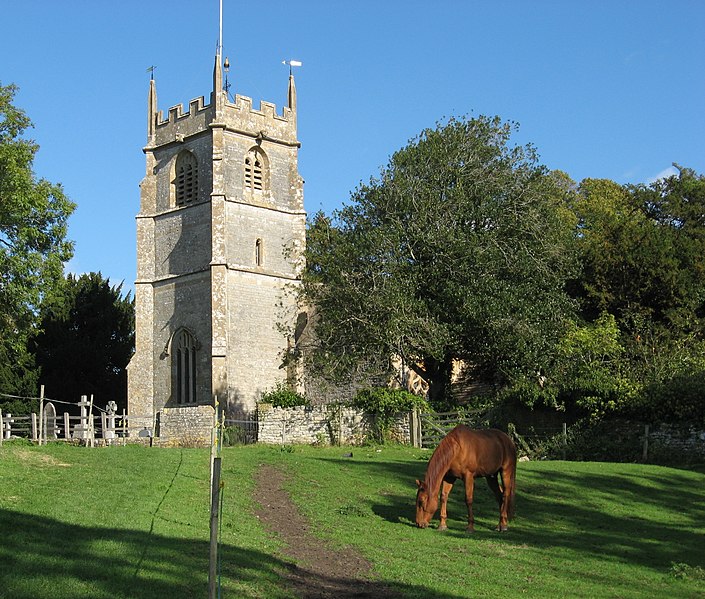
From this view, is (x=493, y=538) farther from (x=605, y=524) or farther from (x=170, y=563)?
(x=170, y=563)

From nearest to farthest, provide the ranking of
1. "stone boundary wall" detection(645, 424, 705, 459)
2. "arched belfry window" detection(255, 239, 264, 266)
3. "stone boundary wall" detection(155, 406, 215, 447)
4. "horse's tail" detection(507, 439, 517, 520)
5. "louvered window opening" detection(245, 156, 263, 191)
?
"horse's tail" detection(507, 439, 517, 520) < "stone boundary wall" detection(645, 424, 705, 459) < "stone boundary wall" detection(155, 406, 215, 447) < "arched belfry window" detection(255, 239, 264, 266) < "louvered window opening" detection(245, 156, 263, 191)

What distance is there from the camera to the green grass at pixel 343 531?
11898 millimetres

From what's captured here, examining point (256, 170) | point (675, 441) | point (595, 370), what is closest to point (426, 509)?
point (675, 441)

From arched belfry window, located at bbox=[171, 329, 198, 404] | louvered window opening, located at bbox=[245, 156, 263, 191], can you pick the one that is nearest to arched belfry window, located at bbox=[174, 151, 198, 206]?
louvered window opening, located at bbox=[245, 156, 263, 191]

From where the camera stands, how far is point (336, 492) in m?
22.0

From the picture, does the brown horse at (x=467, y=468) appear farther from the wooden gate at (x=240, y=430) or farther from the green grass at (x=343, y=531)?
the wooden gate at (x=240, y=430)

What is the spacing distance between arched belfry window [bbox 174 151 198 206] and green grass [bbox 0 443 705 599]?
2420 cm

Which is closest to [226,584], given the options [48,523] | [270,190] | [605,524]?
[48,523]

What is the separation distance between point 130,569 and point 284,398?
1247 inches

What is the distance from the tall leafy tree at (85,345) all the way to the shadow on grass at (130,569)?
41.7 m

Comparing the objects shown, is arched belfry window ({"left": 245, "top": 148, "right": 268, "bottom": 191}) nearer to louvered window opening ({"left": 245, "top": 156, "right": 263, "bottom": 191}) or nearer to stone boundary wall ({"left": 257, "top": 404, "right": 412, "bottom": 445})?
louvered window opening ({"left": 245, "top": 156, "right": 263, "bottom": 191})

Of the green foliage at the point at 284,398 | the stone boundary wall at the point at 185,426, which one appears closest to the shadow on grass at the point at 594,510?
the stone boundary wall at the point at 185,426

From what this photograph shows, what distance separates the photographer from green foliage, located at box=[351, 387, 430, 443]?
36.2 m

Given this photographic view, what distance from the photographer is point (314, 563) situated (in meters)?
14.1
